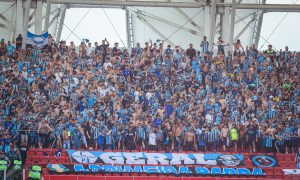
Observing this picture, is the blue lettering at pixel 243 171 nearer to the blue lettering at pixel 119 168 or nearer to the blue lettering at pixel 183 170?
the blue lettering at pixel 183 170

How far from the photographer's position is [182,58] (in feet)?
135

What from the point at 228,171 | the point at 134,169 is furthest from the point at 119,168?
the point at 228,171

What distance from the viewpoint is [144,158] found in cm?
3472

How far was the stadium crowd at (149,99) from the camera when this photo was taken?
1384 inches

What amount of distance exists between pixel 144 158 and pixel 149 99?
4022 millimetres

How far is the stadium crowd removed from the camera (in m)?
35.2

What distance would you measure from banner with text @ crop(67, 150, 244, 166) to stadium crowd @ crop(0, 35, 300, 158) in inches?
18.1

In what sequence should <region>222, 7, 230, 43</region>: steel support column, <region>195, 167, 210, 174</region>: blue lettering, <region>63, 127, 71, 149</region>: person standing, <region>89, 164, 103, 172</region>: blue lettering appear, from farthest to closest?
<region>222, 7, 230, 43</region>: steel support column < <region>63, 127, 71, 149</region>: person standing < <region>195, 167, 210, 174</region>: blue lettering < <region>89, 164, 103, 172</region>: blue lettering

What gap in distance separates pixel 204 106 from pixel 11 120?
30.8 ft

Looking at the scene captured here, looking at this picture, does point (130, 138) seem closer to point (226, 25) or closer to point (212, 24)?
point (212, 24)

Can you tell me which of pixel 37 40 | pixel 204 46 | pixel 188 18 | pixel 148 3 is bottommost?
pixel 204 46

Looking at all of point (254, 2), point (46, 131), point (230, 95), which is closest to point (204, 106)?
point (230, 95)

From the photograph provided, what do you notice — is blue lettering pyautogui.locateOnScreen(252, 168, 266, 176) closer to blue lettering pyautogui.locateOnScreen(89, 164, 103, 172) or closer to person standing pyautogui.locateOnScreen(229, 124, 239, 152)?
person standing pyautogui.locateOnScreen(229, 124, 239, 152)

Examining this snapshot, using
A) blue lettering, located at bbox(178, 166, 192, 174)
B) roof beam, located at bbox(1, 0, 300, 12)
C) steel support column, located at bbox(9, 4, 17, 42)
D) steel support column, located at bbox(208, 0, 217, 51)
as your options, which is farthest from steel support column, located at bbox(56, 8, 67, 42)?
blue lettering, located at bbox(178, 166, 192, 174)
